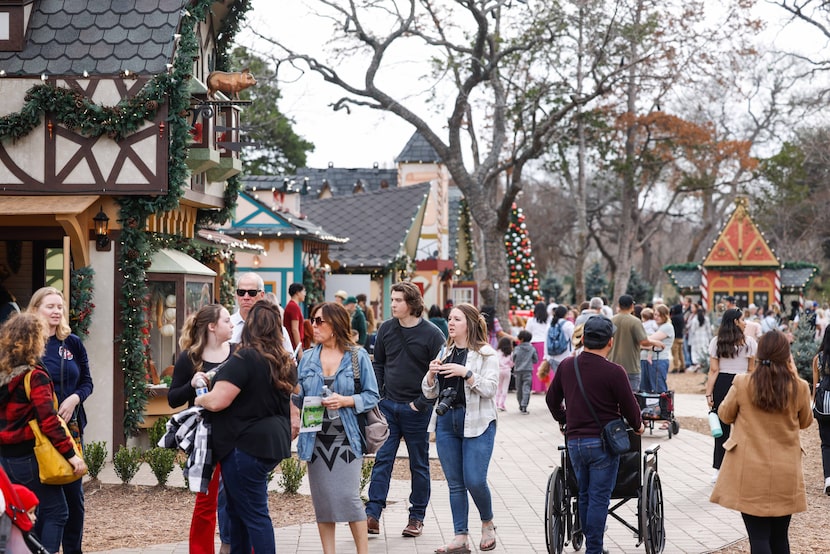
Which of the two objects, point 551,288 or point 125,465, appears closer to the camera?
point 125,465

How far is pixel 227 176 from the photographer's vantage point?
14.6 meters

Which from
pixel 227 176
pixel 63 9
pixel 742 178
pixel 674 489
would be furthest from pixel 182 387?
pixel 742 178

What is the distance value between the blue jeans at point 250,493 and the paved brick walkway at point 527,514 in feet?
5.33

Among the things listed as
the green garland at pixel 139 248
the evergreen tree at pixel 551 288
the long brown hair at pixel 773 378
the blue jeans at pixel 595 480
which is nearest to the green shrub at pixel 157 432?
the green garland at pixel 139 248

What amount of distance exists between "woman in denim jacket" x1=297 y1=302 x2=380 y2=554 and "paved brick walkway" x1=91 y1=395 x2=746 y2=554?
108cm

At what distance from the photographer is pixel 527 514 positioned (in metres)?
9.27

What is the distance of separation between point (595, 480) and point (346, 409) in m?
1.70

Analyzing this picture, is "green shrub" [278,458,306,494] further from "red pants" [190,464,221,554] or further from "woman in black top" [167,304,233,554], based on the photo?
"red pants" [190,464,221,554]

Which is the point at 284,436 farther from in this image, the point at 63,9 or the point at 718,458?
the point at 63,9

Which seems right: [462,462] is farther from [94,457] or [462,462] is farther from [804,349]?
[804,349]

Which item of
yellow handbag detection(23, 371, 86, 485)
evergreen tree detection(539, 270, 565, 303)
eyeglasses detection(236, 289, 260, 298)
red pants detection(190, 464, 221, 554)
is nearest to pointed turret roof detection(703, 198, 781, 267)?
evergreen tree detection(539, 270, 565, 303)

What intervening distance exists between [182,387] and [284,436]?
1.03m

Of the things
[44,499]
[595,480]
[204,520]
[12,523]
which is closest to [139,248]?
[204,520]

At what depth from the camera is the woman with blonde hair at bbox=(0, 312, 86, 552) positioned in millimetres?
6008
